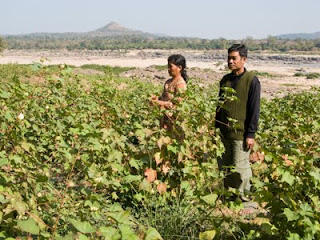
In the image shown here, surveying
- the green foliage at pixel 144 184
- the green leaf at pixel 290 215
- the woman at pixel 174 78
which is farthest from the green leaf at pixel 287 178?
the woman at pixel 174 78

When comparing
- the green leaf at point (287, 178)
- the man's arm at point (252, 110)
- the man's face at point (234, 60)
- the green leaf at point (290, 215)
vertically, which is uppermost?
the man's face at point (234, 60)

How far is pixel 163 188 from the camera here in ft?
10.7

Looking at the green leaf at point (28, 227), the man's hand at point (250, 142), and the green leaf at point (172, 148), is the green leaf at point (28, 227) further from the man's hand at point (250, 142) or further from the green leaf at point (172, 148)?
the man's hand at point (250, 142)

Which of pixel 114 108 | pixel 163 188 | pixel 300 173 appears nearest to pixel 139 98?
pixel 114 108

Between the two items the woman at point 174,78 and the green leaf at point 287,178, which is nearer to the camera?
the green leaf at point 287,178

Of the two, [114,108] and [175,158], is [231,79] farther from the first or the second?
[114,108]

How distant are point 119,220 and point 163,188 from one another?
4.41 feet

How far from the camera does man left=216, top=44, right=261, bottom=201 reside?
3752mm

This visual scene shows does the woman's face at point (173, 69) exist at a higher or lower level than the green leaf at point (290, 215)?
higher

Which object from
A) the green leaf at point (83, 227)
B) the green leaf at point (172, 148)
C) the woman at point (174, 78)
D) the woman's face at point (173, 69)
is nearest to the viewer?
the green leaf at point (83, 227)

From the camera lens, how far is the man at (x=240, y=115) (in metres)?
3.75

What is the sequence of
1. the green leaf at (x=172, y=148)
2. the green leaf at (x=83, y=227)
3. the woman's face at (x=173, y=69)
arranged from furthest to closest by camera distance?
1. the woman's face at (x=173, y=69)
2. the green leaf at (x=172, y=148)
3. the green leaf at (x=83, y=227)

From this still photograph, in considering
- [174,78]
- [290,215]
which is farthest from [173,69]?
[290,215]

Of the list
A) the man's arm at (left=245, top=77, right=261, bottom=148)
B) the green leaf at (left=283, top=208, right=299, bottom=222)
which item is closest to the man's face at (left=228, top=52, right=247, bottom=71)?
the man's arm at (left=245, top=77, right=261, bottom=148)
